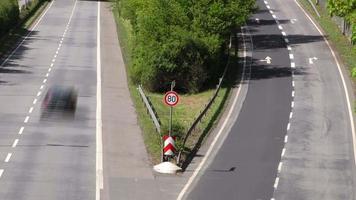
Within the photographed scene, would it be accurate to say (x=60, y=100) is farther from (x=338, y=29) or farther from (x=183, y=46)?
(x=338, y=29)

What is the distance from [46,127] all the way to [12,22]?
161 ft

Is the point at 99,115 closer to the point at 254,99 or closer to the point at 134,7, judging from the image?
the point at 254,99

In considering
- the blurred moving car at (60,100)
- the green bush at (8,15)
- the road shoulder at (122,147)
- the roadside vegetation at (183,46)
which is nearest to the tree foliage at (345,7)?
the roadside vegetation at (183,46)

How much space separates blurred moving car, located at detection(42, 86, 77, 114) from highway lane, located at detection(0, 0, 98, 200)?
0.49 m

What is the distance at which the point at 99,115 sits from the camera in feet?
137

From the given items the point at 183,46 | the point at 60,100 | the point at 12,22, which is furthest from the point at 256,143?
the point at 12,22

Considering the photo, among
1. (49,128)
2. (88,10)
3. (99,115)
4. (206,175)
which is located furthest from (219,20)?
(88,10)

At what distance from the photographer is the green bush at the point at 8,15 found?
77.7m

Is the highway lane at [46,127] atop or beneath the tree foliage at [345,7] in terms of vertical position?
beneath

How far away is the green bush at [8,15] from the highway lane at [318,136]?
29025 millimetres

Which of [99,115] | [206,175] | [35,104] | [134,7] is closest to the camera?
[206,175]

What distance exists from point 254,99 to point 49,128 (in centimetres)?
1412

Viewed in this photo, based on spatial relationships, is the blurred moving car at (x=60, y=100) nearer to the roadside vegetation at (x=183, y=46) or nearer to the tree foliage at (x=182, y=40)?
the roadside vegetation at (x=183, y=46)

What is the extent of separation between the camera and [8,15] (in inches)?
3236
